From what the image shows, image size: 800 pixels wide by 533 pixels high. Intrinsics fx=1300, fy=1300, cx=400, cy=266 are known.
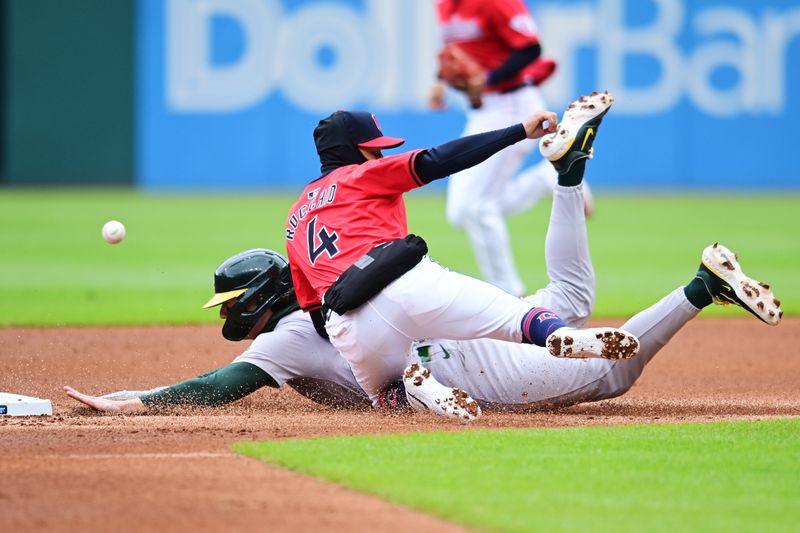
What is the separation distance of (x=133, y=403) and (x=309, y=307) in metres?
0.89

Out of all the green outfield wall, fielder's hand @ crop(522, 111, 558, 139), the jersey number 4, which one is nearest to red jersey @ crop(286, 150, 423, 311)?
the jersey number 4

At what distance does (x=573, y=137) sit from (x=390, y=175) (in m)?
0.82

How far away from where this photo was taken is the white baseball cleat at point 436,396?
5.14 m

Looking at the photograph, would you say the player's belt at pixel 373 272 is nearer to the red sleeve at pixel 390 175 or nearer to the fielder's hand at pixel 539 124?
the red sleeve at pixel 390 175

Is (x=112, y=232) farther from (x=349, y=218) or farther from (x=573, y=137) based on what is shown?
(x=573, y=137)

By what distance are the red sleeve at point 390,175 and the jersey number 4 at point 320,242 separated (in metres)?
0.24

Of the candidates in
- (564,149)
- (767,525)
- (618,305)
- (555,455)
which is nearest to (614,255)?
(618,305)

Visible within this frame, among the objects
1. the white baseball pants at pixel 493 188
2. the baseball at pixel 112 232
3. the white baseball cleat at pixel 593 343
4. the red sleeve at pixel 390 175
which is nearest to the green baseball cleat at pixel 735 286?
the white baseball cleat at pixel 593 343

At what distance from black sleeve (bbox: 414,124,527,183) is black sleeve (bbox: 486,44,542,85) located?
167 inches

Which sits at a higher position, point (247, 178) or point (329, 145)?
point (329, 145)

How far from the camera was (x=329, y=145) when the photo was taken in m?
5.54

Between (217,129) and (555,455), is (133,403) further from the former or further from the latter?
(217,129)

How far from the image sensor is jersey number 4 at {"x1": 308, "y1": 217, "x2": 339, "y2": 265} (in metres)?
5.25

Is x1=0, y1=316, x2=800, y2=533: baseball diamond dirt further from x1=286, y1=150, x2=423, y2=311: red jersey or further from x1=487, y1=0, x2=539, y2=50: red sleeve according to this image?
x1=487, y1=0, x2=539, y2=50: red sleeve
